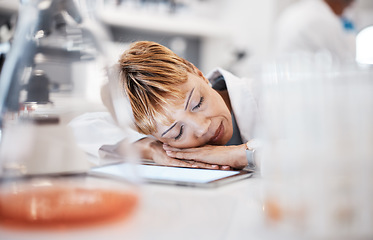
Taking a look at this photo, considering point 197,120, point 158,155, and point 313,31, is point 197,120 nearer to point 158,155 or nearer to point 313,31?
point 158,155

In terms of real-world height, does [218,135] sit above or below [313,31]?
below

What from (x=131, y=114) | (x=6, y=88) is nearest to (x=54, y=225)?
(x=6, y=88)

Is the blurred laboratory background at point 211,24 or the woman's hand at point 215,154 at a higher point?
the blurred laboratory background at point 211,24

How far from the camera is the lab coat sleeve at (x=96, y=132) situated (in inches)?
11.7

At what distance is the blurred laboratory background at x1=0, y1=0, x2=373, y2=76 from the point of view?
7.01 feet

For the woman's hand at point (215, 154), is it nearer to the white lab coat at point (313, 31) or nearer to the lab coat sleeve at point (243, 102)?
the lab coat sleeve at point (243, 102)

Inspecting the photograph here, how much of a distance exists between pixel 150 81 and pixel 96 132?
29 cm

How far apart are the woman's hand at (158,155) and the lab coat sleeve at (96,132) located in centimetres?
23

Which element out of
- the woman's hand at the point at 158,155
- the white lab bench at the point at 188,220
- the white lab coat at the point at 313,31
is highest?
the white lab coat at the point at 313,31

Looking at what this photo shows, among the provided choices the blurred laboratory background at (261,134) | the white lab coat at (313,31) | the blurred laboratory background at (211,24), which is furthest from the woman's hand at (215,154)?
the blurred laboratory background at (211,24)

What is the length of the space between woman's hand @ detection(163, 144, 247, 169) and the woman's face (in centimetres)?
1

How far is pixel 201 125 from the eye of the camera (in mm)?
578

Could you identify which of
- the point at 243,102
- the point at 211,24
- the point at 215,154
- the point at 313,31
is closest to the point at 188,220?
the point at 215,154

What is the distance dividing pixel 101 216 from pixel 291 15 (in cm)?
153
